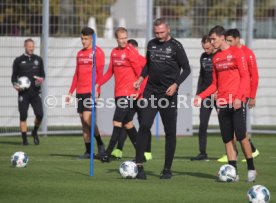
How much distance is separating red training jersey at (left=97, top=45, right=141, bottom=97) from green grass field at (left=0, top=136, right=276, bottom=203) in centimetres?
137

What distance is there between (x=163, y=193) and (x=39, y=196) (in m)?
1.63

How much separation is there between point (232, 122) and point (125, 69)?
358 centimetres

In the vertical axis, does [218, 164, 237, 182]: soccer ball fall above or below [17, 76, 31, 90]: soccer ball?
below

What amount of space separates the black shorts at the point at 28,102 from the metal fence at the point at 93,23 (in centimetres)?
250

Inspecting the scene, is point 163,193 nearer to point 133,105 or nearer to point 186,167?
point 186,167

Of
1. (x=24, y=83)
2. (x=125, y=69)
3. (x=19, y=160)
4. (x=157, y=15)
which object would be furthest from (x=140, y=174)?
(x=157, y=15)

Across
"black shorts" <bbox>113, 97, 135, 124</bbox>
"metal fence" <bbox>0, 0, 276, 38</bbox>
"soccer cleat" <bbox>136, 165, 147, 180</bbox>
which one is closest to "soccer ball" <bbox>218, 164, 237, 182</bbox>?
"soccer cleat" <bbox>136, 165, 147, 180</bbox>

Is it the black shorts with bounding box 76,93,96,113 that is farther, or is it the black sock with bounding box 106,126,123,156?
the black shorts with bounding box 76,93,96,113

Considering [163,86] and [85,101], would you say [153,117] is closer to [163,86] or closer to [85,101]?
[163,86]

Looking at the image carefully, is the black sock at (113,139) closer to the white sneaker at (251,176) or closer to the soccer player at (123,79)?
the soccer player at (123,79)

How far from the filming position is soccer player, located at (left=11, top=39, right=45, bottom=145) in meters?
19.6

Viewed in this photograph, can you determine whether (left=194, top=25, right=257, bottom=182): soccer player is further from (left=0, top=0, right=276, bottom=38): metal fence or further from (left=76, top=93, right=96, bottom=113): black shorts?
(left=0, top=0, right=276, bottom=38): metal fence

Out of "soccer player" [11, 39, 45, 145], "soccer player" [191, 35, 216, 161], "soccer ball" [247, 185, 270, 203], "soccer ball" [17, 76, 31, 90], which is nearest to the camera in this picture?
"soccer ball" [247, 185, 270, 203]

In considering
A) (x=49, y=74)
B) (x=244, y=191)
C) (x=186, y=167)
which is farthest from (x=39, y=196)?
(x=49, y=74)
